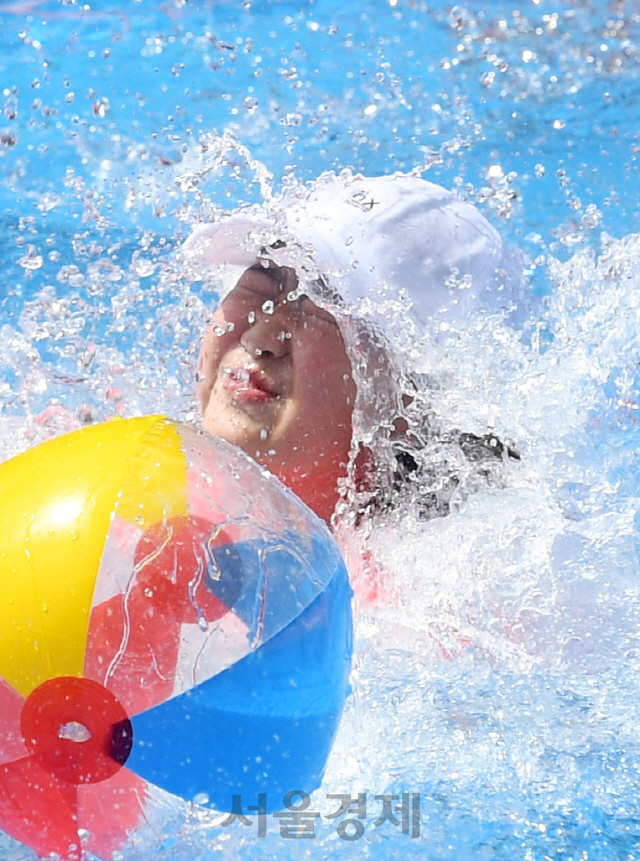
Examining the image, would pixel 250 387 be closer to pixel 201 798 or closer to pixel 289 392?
pixel 289 392

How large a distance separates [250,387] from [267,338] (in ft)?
0.37

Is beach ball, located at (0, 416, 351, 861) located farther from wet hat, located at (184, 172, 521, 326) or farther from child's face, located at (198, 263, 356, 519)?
wet hat, located at (184, 172, 521, 326)

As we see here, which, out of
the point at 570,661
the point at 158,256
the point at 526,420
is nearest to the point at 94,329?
the point at 158,256

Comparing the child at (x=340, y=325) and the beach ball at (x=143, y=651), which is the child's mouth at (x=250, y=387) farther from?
the beach ball at (x=143, y=651)

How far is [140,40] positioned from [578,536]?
3.58 meters

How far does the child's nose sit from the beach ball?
0.81m

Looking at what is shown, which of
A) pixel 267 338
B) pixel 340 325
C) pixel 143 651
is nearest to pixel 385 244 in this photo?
pixel 340 325

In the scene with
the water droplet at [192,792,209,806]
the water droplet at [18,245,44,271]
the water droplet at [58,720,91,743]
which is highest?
the water droplet at [58,720,91,743]

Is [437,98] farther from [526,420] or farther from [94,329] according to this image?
[526,420]

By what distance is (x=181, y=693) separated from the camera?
4.36 feet

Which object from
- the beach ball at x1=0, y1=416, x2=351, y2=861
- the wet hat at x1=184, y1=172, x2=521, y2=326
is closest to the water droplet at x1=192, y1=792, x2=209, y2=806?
the beach ball at x1=0, y1=416, x2=351, y2=861

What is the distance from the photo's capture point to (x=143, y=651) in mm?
1321

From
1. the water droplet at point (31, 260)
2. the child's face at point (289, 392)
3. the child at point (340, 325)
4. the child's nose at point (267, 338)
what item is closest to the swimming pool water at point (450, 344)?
the water droplet at point (31, 260)

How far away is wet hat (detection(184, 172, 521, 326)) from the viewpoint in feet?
7.43
